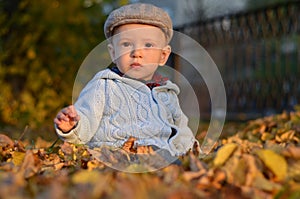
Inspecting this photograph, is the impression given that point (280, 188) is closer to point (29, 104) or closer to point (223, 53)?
point (29, 104)

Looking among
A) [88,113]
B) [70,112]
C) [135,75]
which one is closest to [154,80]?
[135,75]

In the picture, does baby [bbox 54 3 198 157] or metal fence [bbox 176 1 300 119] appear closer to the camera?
baby [bbox 54 3 198 157]

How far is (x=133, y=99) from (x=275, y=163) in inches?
39.2

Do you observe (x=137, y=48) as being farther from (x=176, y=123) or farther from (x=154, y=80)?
(x=176, y=123)

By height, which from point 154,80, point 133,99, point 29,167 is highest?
point 154,80

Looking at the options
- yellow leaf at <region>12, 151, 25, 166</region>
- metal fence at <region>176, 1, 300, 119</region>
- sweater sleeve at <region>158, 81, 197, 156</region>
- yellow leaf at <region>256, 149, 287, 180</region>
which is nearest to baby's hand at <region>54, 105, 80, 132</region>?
yellow leaf at <region>12, 151, 25, 166</region>

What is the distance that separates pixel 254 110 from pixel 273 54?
88 cm

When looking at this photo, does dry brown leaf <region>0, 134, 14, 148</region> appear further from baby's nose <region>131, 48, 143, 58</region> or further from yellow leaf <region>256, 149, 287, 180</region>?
yellow leaf <region>256, 149, 287, 180</region>

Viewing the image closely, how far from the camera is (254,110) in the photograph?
23.8ft

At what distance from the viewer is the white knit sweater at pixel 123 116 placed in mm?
2100

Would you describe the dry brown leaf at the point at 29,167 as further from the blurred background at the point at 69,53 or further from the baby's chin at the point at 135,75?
the blurred background at the point at 69,53

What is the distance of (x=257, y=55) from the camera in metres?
7.20

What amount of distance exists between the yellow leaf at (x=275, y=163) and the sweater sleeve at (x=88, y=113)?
0.95 meters

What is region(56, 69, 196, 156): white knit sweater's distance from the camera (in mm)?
2100
